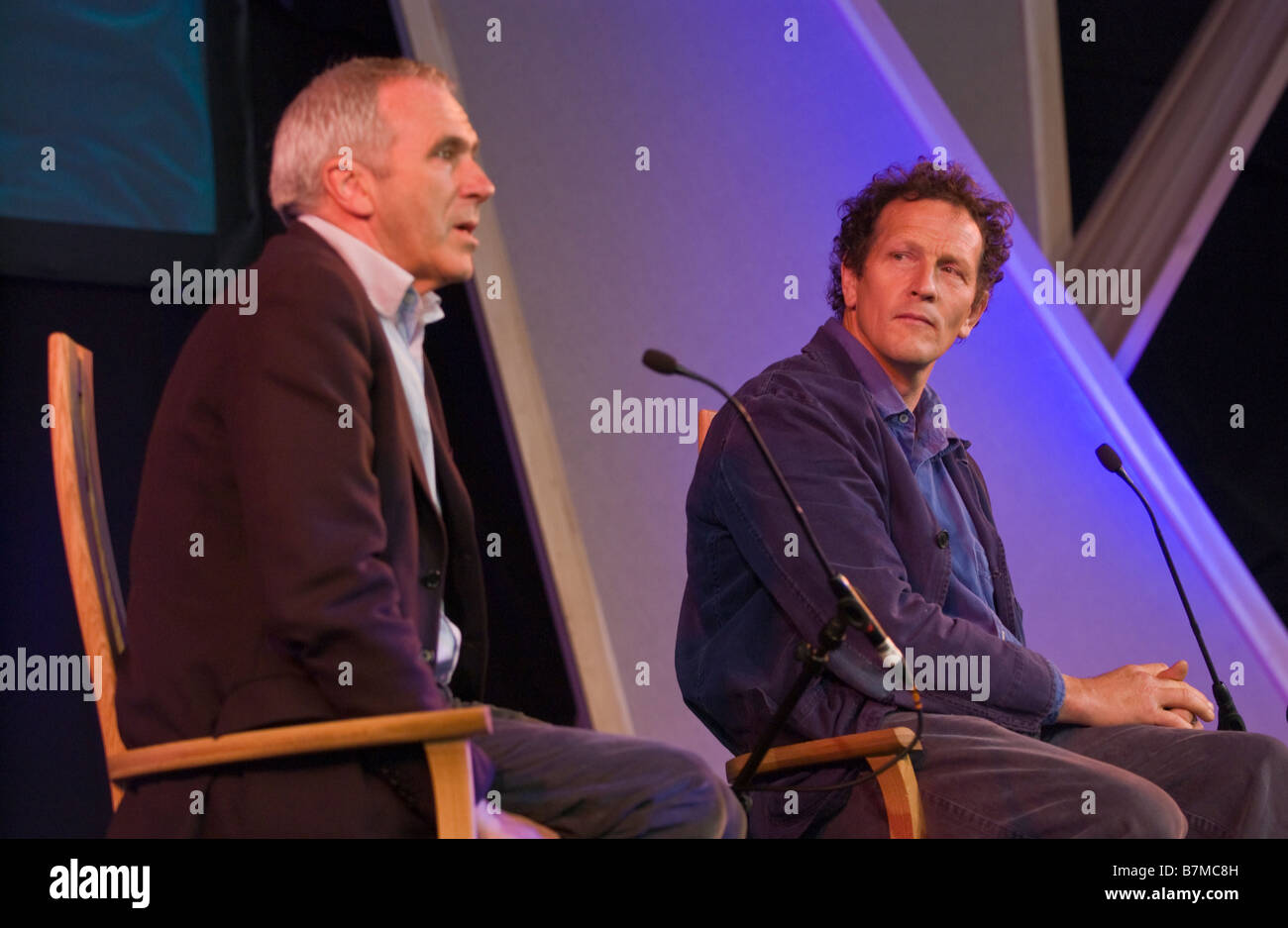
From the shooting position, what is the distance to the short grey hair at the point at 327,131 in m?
1.90

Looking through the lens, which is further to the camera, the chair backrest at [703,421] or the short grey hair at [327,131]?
the chair backrest at [703,421]

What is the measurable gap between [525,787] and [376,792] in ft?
0.79

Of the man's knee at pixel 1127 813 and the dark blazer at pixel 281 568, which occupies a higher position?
the dark blazer at pixel 281 568

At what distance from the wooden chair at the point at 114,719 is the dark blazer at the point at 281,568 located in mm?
47

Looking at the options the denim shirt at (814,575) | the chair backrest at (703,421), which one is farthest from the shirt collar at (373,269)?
the chair backrest at (703,421)

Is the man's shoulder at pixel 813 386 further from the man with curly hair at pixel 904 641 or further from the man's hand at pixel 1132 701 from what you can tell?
the man's hand at pixel 1132 701

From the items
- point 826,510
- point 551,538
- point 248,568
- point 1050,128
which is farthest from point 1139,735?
point 1050,128

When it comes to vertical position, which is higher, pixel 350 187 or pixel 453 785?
pixel 350 187

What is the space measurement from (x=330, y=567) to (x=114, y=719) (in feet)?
1.30

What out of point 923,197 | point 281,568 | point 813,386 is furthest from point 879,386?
point 281,568

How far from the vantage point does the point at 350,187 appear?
6.23 feet

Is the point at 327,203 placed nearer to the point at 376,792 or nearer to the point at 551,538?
the point at 376,792
